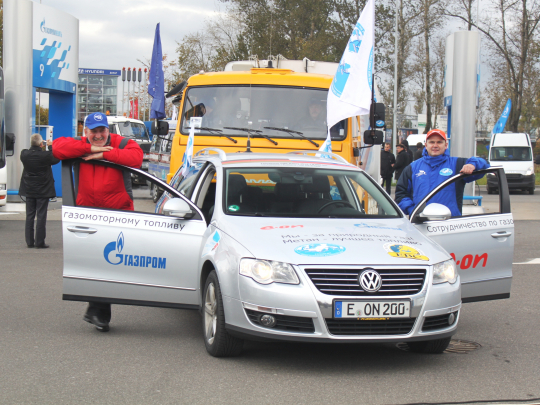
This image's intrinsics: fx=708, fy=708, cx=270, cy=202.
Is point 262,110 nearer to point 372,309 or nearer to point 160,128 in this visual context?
point 160,128

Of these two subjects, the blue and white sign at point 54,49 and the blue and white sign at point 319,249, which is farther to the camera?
the blue and white sign at point 54,49

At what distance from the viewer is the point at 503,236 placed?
5.91 metres

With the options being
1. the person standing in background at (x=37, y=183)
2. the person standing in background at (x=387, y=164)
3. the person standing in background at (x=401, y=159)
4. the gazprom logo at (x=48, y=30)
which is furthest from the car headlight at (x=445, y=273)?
the gazprom logo at (x=48, y=30)

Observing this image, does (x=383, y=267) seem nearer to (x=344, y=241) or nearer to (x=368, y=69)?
(x=344, y=241)

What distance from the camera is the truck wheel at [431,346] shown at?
5.25 m

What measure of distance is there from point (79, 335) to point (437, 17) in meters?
42.1

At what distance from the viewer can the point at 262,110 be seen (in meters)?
10.1

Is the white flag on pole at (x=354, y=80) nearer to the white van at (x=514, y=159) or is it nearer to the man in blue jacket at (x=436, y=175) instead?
the man in blue jacket at (x=436, y=175)

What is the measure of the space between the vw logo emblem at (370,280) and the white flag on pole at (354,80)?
4783mm

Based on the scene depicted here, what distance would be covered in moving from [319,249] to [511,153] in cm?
2585

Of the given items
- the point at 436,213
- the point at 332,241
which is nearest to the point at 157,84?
the point at 436,213

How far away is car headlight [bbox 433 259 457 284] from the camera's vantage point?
4.91 metres

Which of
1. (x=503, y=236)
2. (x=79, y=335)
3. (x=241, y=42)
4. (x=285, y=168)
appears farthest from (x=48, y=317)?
(x=241, y=42)

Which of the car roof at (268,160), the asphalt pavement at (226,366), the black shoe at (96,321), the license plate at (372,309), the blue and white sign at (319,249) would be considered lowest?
the asphalt pavement at (226,366)
